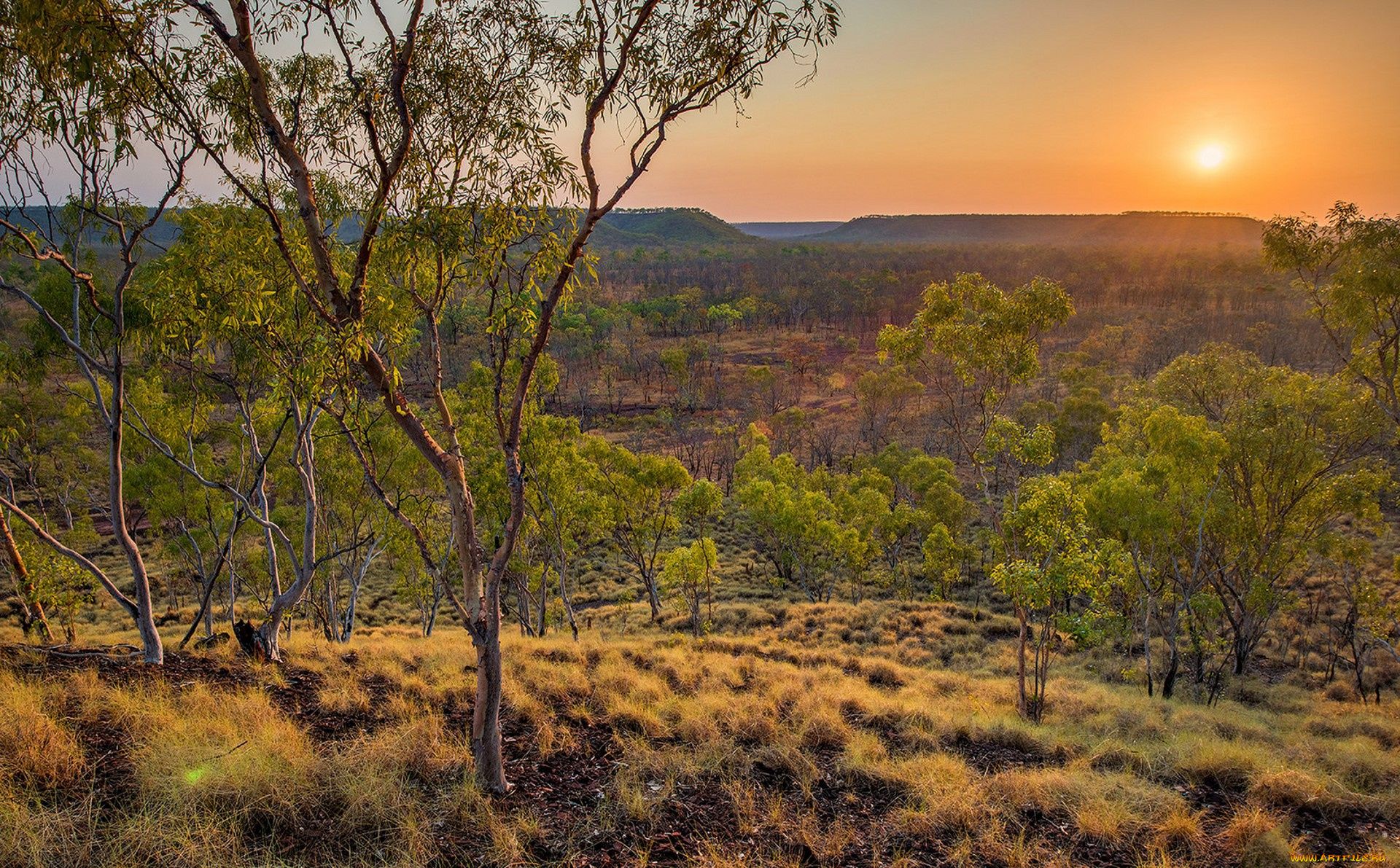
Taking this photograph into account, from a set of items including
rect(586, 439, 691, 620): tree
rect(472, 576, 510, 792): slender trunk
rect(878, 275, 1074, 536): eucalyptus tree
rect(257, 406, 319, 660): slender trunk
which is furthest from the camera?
rect(586, 439, 691, 620): tree

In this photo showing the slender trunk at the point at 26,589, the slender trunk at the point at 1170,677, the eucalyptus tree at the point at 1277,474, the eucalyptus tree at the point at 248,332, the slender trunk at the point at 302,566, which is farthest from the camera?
the slender trunk at the point at 1170,677

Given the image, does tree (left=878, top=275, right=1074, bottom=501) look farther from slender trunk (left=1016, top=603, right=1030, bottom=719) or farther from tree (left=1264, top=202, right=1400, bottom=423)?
tree (left=1264, top=202, right=1400, bottom=423)

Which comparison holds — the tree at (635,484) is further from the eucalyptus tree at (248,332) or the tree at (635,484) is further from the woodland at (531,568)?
the eucalyptus tree at (248,332)

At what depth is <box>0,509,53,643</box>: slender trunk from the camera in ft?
34.9

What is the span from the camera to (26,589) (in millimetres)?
11352

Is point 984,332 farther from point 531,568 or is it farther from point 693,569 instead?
point 531,568

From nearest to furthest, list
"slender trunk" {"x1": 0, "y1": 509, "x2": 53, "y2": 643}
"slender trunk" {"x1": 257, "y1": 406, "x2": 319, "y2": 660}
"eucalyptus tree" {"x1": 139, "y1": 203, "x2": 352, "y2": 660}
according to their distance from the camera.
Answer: "eucalyptus tree" {"x1": 139, "y1": 203, "x2": 352, "y2": 660} < "slender trunk" {"x1": 257, "y1": 406, "x2": 319, "y2": 660} < "slender trunk" {"x1": 0, "y1": 509, "x2": 53, "y2": 643}

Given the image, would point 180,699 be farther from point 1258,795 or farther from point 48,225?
point 1258,795

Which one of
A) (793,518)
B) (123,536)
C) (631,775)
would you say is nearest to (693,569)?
(793,518)

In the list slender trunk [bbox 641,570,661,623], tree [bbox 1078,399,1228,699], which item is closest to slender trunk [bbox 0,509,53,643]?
slender trunk [bbox 641,570,661,623]

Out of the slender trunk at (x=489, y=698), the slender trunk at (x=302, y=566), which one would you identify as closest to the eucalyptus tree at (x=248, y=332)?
the slender trunk at (x=302, y=566)

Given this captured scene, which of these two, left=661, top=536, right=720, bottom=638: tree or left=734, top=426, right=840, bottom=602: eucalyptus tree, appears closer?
left=661, top=536, right=720, bottom=638: tree

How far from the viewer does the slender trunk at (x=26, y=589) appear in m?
10.6

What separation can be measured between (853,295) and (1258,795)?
421 feet
